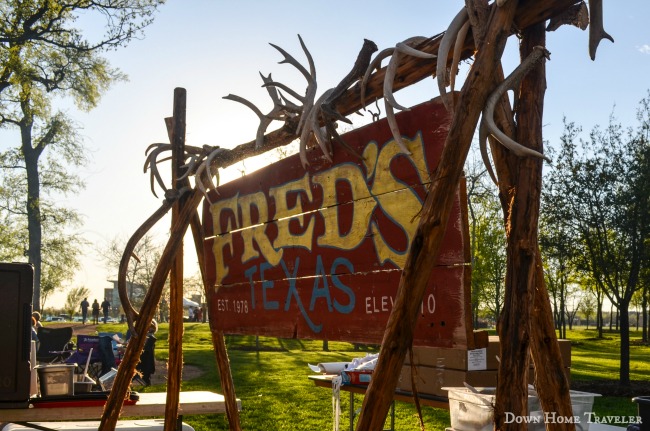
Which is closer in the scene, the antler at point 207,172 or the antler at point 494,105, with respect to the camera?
the antler at point 494,105

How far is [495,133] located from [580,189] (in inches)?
619

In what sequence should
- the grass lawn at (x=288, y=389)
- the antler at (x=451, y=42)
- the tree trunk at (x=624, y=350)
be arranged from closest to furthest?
the antler at (x=451, y=42), the grass lawn at (x=288, y=389), the tree trunk at (x=624, y=350)

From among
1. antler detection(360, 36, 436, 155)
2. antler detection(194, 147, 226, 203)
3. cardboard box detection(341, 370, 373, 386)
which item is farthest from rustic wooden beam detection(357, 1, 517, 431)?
cardboard box detection(341, 370, 373, 386)

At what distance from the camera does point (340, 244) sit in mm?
2850

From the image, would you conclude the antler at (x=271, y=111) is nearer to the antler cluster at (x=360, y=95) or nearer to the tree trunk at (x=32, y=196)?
the antler cluster at (x=360, y=95)

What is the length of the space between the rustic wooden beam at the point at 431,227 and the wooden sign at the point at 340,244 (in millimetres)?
224

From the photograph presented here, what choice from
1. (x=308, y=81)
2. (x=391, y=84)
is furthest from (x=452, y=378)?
(x=391, y=84)

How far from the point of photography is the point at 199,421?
10.3 meters

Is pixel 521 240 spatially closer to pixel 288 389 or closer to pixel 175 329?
pixel 175 329

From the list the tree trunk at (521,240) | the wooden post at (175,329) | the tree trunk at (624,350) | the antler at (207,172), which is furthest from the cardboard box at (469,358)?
the tree trunk at (624,350)

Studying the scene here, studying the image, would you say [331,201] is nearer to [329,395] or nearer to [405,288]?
[405,288]

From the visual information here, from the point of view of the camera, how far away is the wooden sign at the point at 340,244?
7.41 feet

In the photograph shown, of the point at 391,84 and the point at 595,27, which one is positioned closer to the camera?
the point at 595,27

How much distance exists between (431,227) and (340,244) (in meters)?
0.97
